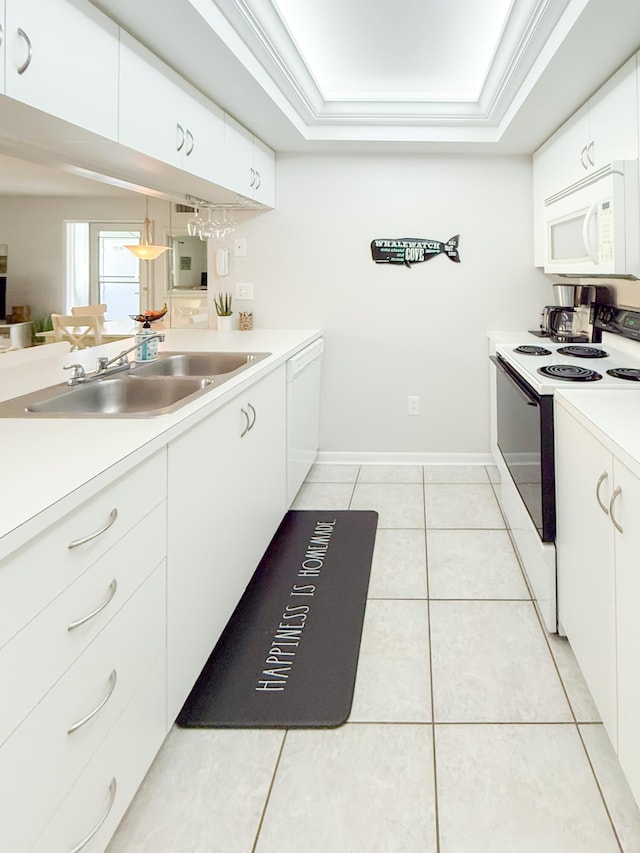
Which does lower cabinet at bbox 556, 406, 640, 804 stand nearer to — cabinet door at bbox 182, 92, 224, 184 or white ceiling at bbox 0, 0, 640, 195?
white ceiling at bbox 0, 0, 640, 195

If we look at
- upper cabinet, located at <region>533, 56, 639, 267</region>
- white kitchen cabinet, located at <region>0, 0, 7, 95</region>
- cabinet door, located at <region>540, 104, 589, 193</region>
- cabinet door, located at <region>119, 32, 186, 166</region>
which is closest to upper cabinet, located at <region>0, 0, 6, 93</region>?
white kitchen cabinet, located at <region>0, 0, 7, 95</region>

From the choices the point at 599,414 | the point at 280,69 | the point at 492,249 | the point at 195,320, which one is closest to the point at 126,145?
the point at 280,69

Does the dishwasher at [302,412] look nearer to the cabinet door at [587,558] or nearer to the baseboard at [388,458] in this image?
the baseboard at [388,458]

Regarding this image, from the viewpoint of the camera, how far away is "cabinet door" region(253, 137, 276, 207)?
3.44m

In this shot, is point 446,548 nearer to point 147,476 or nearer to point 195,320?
point 147,476

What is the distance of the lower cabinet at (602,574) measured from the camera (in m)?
1.26

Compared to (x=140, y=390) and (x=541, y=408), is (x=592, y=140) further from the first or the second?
(x=140, y=390)

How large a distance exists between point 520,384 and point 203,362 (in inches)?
51.8

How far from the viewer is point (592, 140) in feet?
8.63

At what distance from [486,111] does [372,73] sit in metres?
0.63

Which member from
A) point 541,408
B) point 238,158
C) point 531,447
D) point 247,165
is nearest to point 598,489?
point 541,408

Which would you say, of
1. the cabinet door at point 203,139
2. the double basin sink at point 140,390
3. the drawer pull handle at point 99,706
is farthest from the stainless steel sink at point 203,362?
the drawer pull handle at point 99,706

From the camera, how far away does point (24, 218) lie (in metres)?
2.17

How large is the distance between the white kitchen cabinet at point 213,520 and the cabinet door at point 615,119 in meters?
1.55
